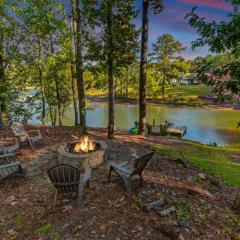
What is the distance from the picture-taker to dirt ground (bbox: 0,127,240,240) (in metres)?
5.45

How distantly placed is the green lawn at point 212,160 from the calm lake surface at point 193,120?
8910mm

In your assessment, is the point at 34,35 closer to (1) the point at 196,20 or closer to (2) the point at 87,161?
(2) the point at 87,161

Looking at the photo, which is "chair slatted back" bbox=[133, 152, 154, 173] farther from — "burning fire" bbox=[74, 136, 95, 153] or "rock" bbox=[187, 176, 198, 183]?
"burning fire" bbox=[74, 136, 95, 153]

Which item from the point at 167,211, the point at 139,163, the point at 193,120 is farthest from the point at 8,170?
the point at 193,120

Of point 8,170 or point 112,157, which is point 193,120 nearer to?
point 112,157

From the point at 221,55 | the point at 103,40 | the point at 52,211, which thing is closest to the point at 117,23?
the point at 103,40

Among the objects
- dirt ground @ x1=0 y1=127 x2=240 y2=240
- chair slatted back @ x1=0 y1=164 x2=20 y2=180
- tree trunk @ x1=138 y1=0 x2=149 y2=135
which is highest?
tree trunk @ x1=138 y1=0 x2=149 y2=135

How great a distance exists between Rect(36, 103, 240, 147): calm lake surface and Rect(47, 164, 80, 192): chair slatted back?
703 inches

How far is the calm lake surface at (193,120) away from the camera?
85.9 feet

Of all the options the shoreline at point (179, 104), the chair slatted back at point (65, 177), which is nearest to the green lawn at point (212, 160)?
the chair slatted back at point (65, 177)

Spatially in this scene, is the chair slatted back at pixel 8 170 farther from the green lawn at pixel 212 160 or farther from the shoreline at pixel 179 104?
the shoreline at pixel 179 104

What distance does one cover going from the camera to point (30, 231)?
219 inches

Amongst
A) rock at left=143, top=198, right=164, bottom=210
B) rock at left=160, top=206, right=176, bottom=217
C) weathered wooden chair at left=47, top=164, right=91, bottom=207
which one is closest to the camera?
rock at left=160, top=206, right=176, bottom=217

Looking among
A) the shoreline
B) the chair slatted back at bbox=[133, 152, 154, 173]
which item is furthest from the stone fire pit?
the shoreline
